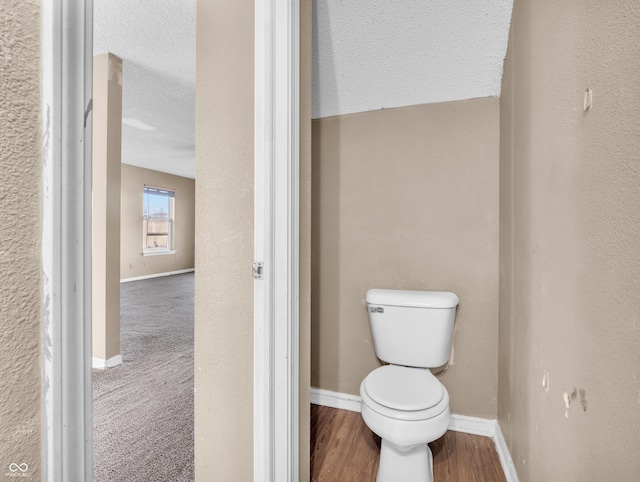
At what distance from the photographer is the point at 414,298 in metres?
1.62

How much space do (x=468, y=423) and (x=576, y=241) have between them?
1.34 metres

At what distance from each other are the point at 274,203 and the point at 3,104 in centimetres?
71

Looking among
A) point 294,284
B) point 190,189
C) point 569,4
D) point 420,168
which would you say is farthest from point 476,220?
point 190,189

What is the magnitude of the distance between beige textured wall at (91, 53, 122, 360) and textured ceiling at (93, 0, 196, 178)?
20 centimetres

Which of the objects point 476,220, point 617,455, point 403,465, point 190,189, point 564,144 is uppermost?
point 190,189

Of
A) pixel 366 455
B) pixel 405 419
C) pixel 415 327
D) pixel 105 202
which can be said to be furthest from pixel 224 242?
pixel 105 202

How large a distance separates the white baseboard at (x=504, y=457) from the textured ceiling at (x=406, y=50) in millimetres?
1698

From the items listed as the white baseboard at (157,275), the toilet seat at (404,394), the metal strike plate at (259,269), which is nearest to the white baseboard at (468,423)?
the toilet seat at (404,394)

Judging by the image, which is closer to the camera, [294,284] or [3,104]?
[3,104]

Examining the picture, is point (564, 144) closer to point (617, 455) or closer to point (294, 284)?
point (617, 455)

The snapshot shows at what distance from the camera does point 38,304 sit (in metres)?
0.36

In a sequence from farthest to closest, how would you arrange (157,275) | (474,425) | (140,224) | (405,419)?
(157,275) < (140,224) < (474,425) < (405,419)

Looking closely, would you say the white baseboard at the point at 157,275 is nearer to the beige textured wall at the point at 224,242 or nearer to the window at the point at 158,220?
the window at the point at 158,220

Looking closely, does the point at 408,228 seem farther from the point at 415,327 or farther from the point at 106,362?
the point at 106,362
